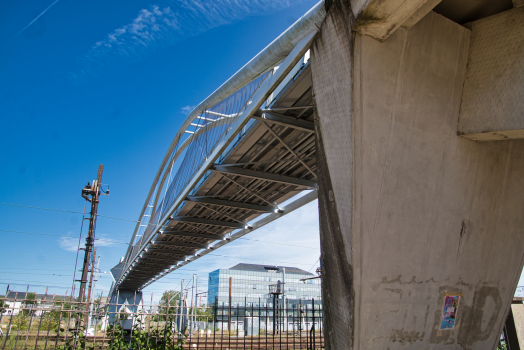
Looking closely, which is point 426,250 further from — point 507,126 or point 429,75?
point 429,75

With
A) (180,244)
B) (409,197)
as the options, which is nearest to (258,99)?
(409,197)

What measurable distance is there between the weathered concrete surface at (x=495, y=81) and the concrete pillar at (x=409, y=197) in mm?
124

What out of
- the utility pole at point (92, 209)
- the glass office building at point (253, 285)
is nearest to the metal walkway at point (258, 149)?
the utility pole at point (92, 209)

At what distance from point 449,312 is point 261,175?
7.79m

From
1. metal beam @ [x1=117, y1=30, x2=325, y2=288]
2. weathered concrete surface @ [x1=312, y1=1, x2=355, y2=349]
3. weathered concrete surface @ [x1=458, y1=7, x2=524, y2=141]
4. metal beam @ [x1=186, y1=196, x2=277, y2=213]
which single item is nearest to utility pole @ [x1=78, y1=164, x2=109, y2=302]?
metal beam @ [x1=117, y1=30, x2=325, y2=288]

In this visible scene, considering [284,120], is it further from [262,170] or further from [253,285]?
[253,285]

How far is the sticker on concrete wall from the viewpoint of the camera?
378cm

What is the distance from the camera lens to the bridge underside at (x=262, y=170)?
7750mm

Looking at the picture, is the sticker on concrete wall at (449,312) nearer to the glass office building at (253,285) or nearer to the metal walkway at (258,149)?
the metal walkway at (258,149)

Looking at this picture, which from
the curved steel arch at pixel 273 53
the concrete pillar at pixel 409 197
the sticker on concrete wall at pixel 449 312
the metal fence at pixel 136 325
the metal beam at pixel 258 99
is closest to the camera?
the concrete pillar at pixel 409 197

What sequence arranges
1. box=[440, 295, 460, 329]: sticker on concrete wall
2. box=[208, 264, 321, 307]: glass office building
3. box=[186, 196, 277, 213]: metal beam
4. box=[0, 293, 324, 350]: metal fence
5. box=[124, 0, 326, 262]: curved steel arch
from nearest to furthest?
box=[440, 295, 460, 329]: sticker on concrete wall, box=[124, 0, 326, 262]: curved steel arch, box=[0, 293, 324, 350]: metal fence, box=[186, 196, 277, 213]: metal beam, box=[208, 264, 321, 307]: glass office building

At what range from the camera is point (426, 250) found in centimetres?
366

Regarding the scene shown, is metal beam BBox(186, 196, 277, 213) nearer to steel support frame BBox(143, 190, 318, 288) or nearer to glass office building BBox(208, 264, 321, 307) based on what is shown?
steel support frame BBox(143, 190, 318, 288)

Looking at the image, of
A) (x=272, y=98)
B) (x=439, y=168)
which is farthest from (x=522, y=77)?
A: (x=272, y=98)
